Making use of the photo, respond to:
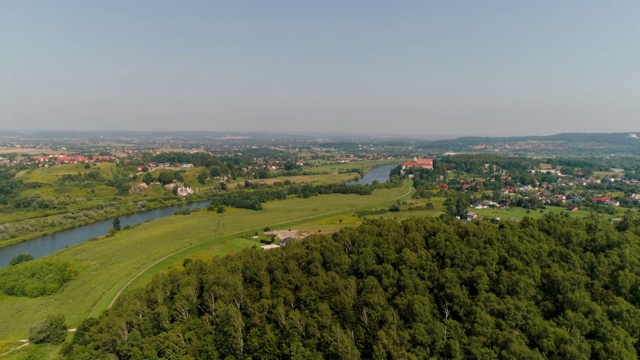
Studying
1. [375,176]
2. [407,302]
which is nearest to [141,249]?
[407,302]

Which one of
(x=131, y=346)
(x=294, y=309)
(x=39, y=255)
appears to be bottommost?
(x=39, y=255)

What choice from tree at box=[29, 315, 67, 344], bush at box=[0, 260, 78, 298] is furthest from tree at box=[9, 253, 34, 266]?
tree at box=[29, 315, 67, 344]

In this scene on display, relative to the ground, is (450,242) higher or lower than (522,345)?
higher

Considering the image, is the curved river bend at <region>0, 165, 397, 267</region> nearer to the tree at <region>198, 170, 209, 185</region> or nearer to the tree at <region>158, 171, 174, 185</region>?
the tree at <region>158, 171, 174, 185</region>

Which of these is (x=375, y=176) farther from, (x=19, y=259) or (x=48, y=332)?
(x=48, y=332)

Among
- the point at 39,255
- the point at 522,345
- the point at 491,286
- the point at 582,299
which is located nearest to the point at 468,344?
the point at 522,345

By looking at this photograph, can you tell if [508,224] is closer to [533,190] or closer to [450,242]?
[450,242]

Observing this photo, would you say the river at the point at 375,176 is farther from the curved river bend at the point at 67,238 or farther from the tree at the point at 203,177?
the curved river bend at the point at 67,238

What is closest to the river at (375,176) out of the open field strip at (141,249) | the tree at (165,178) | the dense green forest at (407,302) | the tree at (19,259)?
the open field strip at (141,249)
